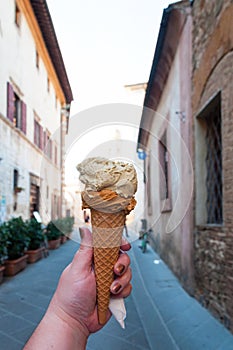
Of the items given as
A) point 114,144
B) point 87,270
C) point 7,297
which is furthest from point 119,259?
point 7,297

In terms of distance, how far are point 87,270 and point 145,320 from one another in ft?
9.74

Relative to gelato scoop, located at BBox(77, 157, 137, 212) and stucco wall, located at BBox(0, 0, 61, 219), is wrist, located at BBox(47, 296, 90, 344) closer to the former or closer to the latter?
gelato scoop, located at BBox(77, 157, 137, 212)

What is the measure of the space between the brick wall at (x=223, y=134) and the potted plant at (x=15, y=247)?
11.4 feet

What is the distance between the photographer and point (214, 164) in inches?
165

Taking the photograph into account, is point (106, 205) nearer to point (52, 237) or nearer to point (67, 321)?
point (67, 321)

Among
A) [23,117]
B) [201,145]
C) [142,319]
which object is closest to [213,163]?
[201,145]

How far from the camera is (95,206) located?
4.00ft

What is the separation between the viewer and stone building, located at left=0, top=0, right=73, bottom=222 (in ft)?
27.1

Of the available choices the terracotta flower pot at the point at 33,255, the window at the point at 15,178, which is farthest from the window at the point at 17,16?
the terracotta flower pot at the point at 33,255

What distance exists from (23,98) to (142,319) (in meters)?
8.05

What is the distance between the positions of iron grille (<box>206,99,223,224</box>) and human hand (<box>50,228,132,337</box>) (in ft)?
9.58

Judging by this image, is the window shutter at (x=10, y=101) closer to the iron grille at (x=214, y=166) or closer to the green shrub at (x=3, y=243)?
the green shrub at (x=3, y=243)

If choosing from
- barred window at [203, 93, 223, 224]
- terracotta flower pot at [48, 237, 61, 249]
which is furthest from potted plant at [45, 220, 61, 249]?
Result: barred window at [203, 93, 223, 224]

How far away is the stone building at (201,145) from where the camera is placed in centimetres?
335
